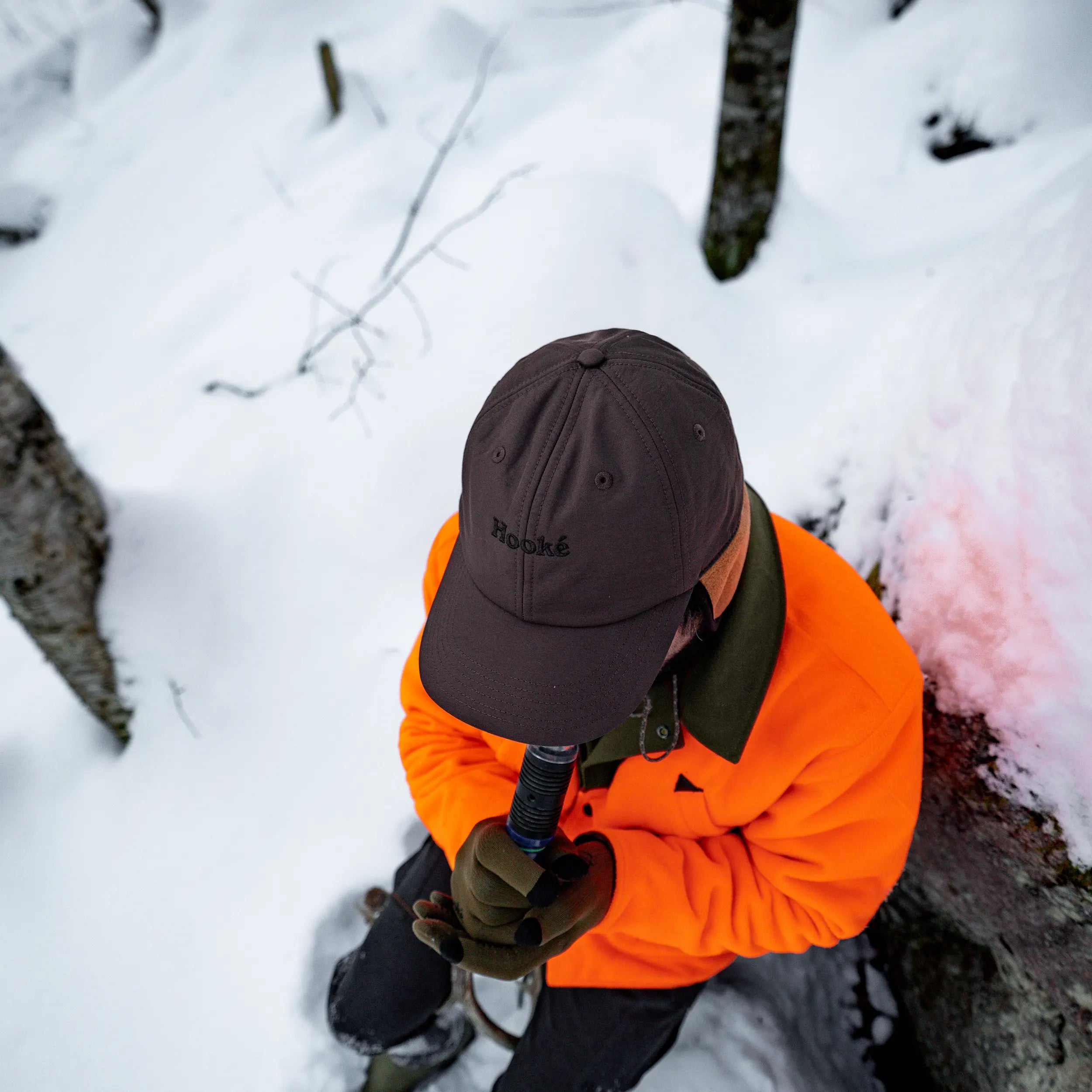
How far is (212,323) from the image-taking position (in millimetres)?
3936

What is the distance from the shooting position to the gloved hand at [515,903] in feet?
3.77

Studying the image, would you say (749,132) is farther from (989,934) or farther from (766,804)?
(989,934)

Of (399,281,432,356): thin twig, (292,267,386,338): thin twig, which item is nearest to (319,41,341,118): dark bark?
(292,267,386,338): thin twig

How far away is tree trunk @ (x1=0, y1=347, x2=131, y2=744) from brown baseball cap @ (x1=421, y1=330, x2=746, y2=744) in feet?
4.68

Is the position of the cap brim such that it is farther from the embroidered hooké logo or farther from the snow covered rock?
the snow covered rock

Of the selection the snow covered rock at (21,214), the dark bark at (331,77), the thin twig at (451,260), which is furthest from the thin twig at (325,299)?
the snow covered rock at (21,214)

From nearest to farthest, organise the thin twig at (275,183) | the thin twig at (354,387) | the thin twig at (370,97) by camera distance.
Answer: the thin twig at (354,387)
the thin twig at (275,183)
the thin twig at (370,97)

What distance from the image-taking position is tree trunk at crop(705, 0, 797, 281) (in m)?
2.41

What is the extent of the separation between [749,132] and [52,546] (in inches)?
113

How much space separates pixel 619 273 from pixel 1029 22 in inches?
140

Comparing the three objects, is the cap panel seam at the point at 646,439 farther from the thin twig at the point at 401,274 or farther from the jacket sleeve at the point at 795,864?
the thin twig at the point at 401,274

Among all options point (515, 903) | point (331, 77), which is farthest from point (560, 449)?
point (331, 77)

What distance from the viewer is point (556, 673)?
2.99 feet

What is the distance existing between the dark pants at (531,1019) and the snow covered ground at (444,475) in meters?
0.21
